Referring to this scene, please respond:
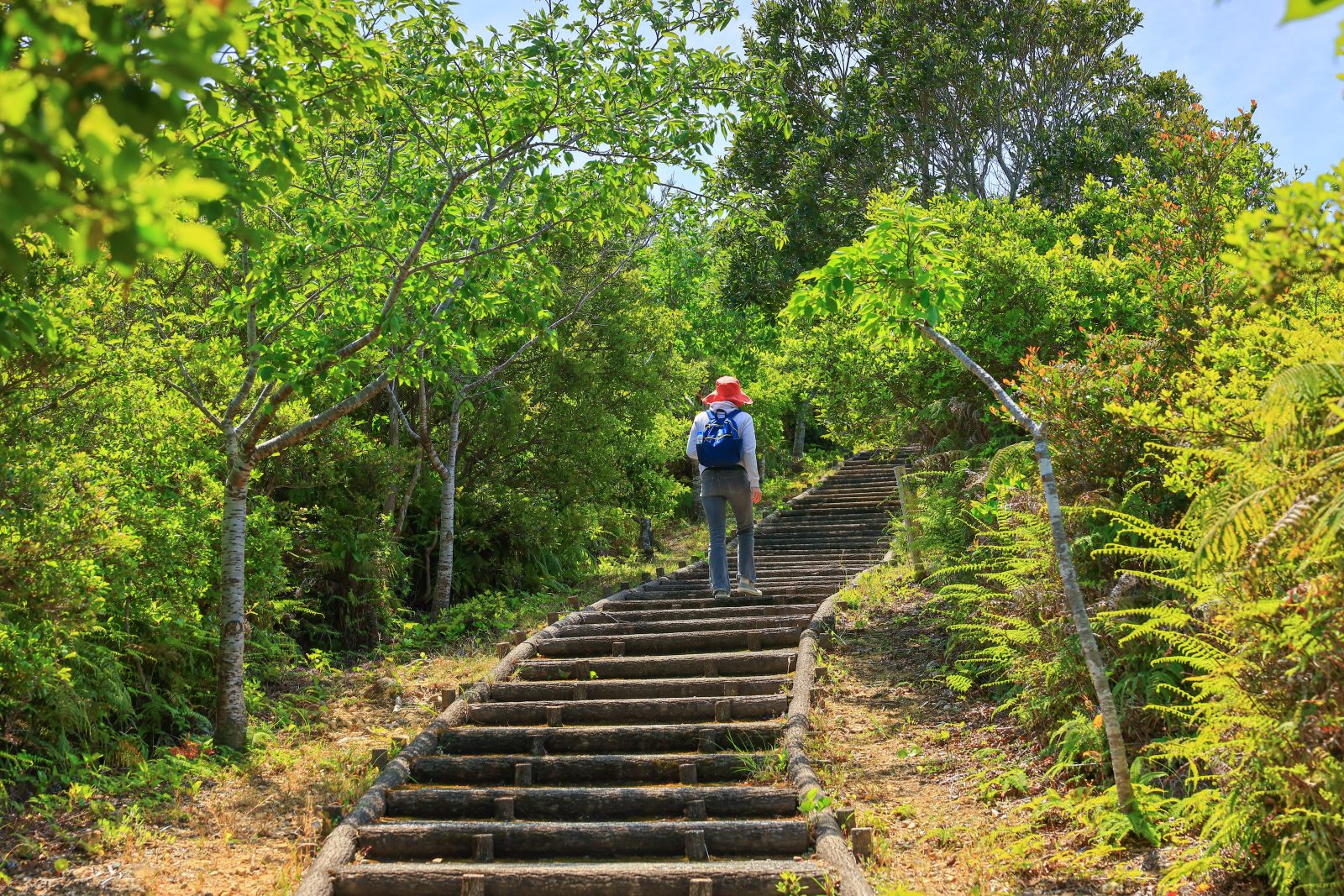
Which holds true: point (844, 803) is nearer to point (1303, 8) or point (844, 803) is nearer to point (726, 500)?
point (726, 500)

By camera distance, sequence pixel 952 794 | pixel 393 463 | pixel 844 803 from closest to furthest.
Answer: pixel 844 803 → pixel 952 794 → pixel 393 463

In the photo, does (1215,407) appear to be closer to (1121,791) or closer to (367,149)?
(1121,791)

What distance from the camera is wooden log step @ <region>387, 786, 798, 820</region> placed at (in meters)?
5.95

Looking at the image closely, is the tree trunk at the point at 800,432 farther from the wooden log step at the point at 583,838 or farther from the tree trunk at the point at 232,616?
the wooden log step at the point at 583,838

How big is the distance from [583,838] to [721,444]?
405 centimetres

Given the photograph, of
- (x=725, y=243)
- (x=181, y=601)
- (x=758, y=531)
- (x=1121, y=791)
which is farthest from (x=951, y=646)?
(x=725, y=243)

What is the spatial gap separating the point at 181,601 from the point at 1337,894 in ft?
25.2

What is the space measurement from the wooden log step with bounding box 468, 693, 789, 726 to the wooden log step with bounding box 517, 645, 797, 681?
2.48 ft

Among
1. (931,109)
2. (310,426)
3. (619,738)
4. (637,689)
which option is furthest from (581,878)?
(931,109)

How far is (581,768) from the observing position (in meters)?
6.67

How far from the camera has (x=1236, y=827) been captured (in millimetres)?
4047

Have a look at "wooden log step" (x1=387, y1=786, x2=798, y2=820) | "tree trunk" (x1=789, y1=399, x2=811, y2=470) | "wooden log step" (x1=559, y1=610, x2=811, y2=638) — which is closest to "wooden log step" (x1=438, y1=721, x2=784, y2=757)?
"wooden log step" (x1=387, y1=786, x2=798, y2=820)

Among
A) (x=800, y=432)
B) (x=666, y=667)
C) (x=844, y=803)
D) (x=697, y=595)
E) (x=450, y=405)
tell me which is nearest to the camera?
(x=844, y=803)

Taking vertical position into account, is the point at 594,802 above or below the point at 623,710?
below
